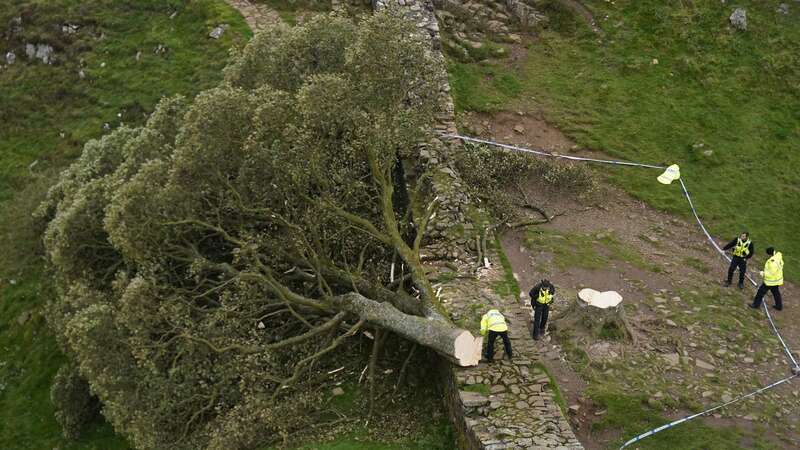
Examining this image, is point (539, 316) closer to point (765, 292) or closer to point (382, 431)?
point (382, 431)

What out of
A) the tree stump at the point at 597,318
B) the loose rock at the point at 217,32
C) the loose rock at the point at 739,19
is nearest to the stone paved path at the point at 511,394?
the tree stump at the point at 597,318

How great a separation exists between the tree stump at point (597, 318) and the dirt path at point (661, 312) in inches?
14.5

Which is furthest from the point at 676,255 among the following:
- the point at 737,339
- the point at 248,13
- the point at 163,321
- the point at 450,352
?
the point at 248,13

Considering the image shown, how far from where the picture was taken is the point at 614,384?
58.9 ft

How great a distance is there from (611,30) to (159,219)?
2061 cm

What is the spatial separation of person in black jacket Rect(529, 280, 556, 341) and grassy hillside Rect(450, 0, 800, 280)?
8.07 metres

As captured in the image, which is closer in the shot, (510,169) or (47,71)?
(510,169)

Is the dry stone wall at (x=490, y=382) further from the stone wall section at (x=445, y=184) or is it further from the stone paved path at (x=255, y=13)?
the stone paved path at (x=255, y=13)

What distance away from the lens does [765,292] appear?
802 inches

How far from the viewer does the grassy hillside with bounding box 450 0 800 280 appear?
986 inches

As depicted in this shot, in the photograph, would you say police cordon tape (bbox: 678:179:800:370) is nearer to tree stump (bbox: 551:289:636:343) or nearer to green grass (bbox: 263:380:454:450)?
tree stump (bbox: 551:289:636:343)

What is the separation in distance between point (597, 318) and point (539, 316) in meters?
1.47

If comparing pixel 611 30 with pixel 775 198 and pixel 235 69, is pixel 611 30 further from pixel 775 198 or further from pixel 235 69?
pixel 235 69

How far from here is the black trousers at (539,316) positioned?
18.6 metres
